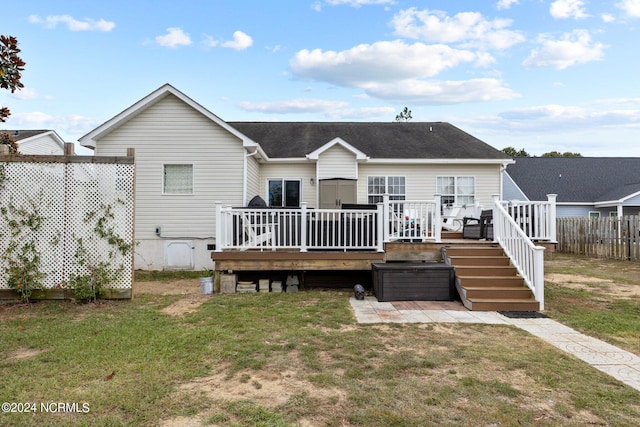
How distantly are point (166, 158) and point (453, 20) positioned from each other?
11.0m

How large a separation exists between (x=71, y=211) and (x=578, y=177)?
98.3 feet

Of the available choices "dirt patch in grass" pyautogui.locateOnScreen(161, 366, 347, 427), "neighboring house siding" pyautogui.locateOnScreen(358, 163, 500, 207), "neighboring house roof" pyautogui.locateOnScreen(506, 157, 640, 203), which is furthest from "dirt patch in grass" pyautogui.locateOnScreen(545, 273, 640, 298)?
"neighboring house roof" pyautogui.locateOnScreen(506, 157, 640, 203)

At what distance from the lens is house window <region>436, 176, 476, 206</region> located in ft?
41.7

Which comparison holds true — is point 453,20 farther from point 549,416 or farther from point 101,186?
point 549,416

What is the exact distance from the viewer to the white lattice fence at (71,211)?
6445mm

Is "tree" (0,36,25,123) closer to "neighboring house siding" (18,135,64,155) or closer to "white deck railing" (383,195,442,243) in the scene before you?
"white deck railing" (383,195,442,243)

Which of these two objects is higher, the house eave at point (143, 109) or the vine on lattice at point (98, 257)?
the house eave at point (143, 109)

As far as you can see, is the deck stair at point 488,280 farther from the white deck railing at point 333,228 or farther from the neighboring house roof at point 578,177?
the neighboring house roof at point 578,177

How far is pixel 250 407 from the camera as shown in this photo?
277 cm

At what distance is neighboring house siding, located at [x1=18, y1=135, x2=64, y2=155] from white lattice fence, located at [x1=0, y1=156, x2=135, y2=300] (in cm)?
1377

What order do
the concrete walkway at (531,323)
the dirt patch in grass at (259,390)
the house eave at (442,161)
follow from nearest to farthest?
1. the dirt patch in grass at (259,390)
2. the concrete walkway at (531,323)
3. the house eave at (442,161)

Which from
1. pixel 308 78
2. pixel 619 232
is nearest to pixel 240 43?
pixel 308 78

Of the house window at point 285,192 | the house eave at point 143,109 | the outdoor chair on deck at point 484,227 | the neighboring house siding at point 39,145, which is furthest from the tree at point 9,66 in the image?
the neighboring house siding at point 39,145

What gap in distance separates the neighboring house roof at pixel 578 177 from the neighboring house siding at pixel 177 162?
21668 millimetres
